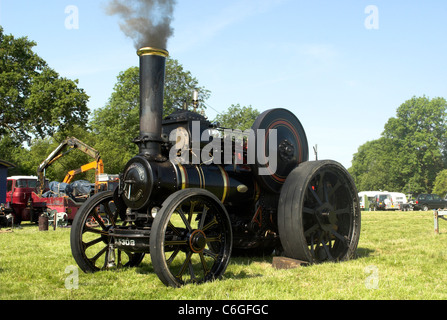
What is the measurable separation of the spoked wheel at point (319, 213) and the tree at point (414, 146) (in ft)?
184

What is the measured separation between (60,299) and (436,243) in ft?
28.3

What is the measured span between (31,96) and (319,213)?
2194cm

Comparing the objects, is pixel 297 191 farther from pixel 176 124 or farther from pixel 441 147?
pixel 441 147

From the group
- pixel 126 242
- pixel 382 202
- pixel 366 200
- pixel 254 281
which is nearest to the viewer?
pixel 254 281

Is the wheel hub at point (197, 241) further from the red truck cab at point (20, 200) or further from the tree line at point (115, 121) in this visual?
the red truck cab at point (20, 200)

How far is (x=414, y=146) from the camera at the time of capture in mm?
59406

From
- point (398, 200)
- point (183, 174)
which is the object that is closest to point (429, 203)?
point (398, 200)

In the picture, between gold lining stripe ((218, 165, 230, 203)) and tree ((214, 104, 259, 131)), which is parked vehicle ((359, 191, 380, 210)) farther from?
gold lining stripe ((218, 165, 230, 203))

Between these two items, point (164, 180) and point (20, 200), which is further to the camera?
point (20, 200)

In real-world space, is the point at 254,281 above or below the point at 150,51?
below

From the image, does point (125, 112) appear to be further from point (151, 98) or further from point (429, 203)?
point (151, 98)

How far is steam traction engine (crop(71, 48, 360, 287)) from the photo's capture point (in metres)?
5.48
